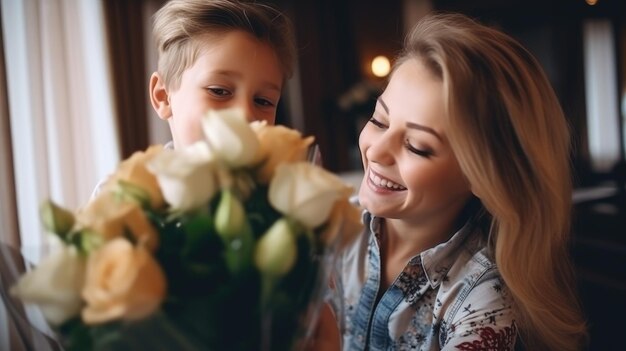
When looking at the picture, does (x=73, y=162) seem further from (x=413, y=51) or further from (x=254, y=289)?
(x=254, y=289)

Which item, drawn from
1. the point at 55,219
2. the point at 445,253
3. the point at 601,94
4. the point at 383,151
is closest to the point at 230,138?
the point at 55,219

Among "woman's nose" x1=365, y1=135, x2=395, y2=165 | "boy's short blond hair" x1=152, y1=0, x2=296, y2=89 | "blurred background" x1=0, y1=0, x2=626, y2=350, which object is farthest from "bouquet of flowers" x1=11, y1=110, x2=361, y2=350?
"boy's short blond hair" x1=152, y1=0, x2=296, y2=89

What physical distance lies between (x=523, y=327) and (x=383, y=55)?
4.01 m

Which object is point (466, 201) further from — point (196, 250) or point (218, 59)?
point (196, 250)

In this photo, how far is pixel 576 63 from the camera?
152 inches

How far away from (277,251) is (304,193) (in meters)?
0.05

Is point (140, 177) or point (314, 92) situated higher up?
point (140, 177)

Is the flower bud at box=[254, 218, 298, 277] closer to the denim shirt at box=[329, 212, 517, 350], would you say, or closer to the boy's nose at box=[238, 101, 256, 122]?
the denim shirt at box=[329, 212, 517, 350]

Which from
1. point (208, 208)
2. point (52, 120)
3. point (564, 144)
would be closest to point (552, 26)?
point (564, 144)

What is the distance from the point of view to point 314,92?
15.1ft

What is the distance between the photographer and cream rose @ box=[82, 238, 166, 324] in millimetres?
379

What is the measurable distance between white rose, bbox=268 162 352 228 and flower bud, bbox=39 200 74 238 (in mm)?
179

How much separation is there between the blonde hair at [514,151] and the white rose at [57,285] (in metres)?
0.65

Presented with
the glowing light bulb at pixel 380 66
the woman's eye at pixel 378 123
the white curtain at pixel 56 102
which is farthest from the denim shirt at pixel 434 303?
the glowing light bulb at pixel 380 66
